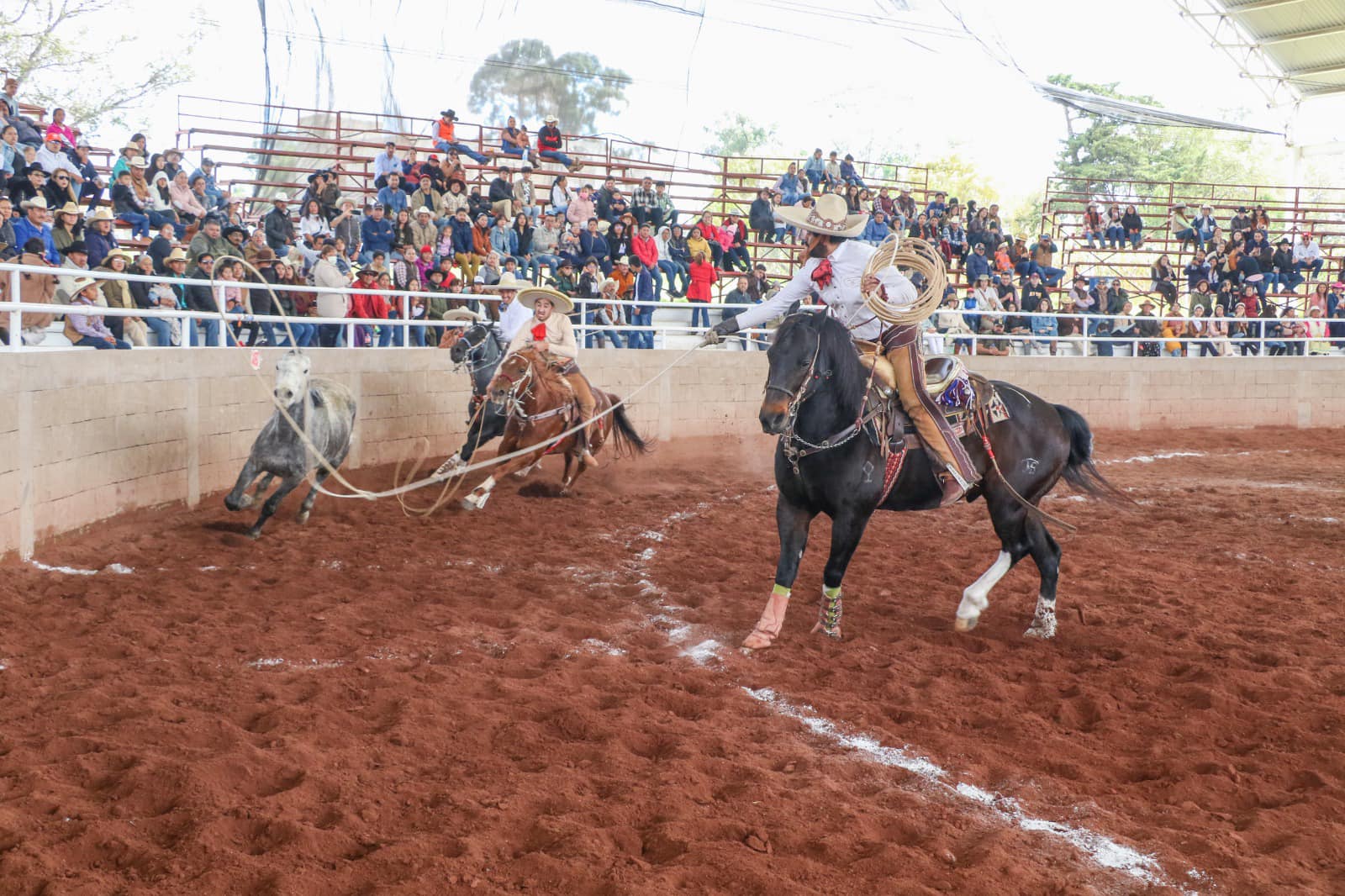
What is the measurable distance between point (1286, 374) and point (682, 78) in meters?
15.2

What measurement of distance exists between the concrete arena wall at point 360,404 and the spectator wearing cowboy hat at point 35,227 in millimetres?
2643

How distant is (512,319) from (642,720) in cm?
813

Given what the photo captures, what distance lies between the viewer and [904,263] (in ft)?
22.3

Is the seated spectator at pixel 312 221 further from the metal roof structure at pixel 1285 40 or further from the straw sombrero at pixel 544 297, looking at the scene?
the metal roof structure at pixel 1285 40

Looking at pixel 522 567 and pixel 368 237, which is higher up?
pixel 368 237

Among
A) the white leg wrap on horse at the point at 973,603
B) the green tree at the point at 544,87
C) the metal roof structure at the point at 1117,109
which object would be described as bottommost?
the white leg wrap on horse at the point at 973,603

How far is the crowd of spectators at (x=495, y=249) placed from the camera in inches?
467

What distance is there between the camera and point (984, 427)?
712cm


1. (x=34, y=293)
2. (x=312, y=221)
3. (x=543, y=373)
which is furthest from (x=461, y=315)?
(x=34, y=293)

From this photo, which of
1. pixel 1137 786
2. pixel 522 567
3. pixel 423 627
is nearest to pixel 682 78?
pixel 522 567

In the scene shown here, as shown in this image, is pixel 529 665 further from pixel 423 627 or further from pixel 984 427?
pixel 984 427

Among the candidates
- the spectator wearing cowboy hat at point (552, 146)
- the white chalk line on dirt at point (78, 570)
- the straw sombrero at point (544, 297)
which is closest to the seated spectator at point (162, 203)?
the straw sombrero at point (544, 297)

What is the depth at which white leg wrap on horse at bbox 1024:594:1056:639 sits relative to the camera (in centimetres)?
682

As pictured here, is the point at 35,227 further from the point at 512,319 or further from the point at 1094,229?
the point at 1094,229
